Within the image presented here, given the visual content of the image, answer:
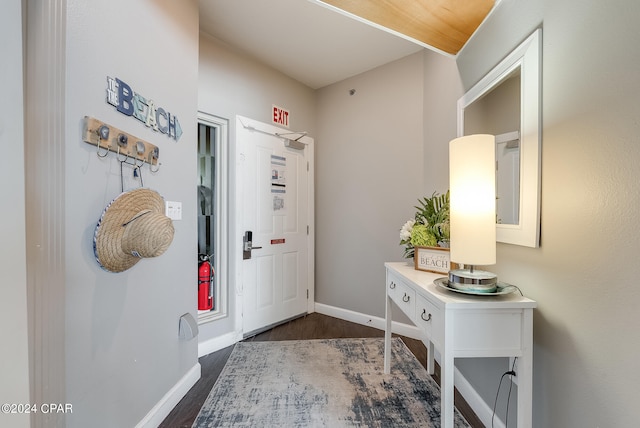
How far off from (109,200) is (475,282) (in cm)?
171

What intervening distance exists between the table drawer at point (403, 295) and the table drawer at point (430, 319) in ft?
0.27

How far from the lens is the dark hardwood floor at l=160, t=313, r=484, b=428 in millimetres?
1707

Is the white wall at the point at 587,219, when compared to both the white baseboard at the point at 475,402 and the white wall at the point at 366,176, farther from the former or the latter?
the white wall at the point at 366,176

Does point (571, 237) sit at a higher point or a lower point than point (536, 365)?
higher

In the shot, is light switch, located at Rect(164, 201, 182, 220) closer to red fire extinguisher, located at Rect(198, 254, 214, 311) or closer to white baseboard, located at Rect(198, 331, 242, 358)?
red fire extinguisher, located at Rect(198, 254, 214, 311)

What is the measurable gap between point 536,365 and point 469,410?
833 millimetres

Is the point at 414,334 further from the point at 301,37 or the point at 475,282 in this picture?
the point at 301,37

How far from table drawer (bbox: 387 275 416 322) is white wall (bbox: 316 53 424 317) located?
3.04 ft

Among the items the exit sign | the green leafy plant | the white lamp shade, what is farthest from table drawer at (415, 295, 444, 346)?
the exit sign

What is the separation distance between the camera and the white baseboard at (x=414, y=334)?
1.61 meters

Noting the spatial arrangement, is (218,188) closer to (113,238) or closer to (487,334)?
(113,238)

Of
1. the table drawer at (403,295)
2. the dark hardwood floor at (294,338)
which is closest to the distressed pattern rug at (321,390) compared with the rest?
the dark hardwood floor at (294,338)

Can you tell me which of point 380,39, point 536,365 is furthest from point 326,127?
point 536,365

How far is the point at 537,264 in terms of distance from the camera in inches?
46.9
